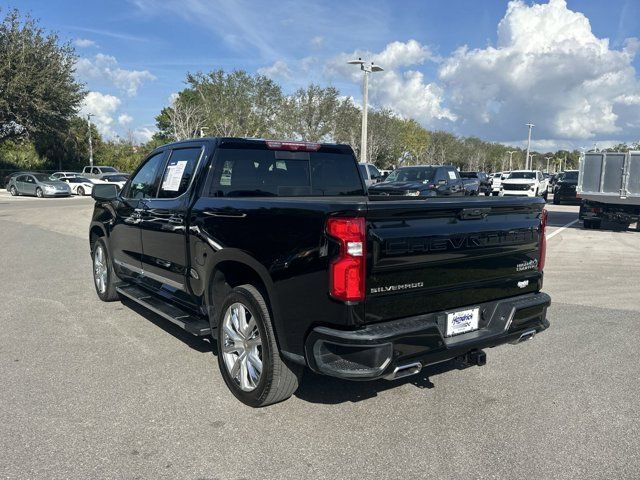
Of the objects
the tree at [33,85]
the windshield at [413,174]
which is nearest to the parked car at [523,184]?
the windshield at [413,174]

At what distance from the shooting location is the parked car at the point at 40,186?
3195cm

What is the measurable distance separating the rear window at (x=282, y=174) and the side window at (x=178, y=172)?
32cm

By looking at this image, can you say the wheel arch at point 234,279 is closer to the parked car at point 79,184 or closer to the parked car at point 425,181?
the parked car at point 425,181

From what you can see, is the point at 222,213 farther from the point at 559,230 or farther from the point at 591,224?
the point at 591,224

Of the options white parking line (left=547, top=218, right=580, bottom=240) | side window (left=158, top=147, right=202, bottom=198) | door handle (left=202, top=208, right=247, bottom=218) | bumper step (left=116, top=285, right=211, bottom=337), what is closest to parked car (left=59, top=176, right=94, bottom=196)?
white parking line (left=547, top=218, right=580, bottom=240)

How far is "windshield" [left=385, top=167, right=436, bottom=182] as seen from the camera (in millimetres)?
17078

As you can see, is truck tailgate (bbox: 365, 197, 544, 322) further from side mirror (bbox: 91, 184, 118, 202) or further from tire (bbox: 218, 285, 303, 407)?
side mirror (bbox: 91, 184, 118, 202)

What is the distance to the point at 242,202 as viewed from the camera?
3799 millimetres

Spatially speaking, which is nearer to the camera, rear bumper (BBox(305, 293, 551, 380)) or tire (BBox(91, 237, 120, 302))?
rear bumper (BBox(305, 293, 551, 380))

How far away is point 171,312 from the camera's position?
4.75m

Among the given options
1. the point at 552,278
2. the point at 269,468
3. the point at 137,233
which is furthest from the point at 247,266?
the point at 552,278

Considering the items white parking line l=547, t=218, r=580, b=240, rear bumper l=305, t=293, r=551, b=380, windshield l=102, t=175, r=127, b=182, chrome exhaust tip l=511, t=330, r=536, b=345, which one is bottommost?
white parking line l=547, t=218, r=580, b=240

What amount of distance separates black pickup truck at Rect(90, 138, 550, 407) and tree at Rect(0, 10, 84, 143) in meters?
36.0

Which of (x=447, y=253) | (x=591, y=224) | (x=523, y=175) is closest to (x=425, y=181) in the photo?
(x=591, y=224)
